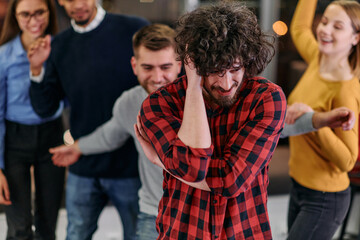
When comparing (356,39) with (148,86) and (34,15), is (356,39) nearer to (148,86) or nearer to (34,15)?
(148,86)

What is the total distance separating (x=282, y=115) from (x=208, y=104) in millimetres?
211

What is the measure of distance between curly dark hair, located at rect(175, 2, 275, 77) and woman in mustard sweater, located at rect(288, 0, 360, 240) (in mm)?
706

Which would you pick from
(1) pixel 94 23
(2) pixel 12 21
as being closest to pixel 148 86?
(1) pixel 94 23

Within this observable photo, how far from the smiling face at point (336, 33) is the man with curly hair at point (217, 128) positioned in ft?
2.23

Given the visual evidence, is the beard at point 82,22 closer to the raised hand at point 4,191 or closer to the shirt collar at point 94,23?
the shirt collar at point 94,23

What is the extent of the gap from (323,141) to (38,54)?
4.29 ft

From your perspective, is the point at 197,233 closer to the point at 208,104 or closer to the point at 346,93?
the point at 208,104

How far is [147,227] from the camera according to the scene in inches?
63.5

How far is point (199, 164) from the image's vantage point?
1.02 meters

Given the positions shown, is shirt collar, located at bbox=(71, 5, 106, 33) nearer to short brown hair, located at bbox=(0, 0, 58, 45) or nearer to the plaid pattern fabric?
short brown hair, located at bbox=(0, 0, 58, 45)

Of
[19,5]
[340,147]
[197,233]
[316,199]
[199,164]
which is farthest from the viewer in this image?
[19,5]

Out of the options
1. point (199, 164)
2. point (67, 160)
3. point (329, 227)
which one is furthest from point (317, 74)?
point (67, 160)

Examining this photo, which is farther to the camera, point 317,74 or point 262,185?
point 317,74

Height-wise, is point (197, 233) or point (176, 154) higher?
point (176, 154)
